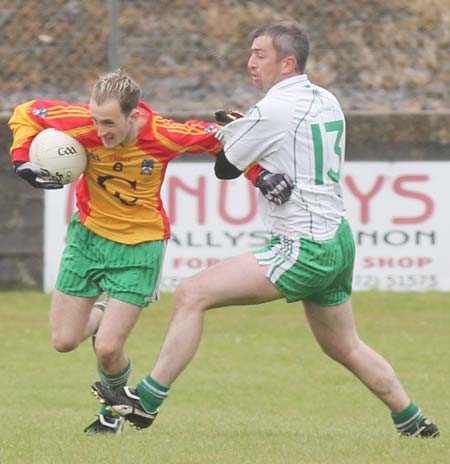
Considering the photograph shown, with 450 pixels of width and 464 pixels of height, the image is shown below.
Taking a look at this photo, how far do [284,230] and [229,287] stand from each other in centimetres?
41

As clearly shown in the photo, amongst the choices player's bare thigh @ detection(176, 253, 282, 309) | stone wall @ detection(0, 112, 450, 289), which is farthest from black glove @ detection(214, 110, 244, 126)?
stone wall @ detection(0, 112, 450, 289)

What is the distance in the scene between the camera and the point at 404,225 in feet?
41.6

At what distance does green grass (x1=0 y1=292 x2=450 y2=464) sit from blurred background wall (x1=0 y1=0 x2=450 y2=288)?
2.26 meters

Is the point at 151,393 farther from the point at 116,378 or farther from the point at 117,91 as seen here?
the point at 117,91

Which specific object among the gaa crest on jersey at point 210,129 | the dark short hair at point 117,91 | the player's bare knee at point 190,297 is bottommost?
the player's bare knee at point 190,297

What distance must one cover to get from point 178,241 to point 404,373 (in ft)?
10.7

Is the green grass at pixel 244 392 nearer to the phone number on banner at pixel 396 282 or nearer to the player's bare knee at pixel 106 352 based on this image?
the phone number on banner at pixel 396 282

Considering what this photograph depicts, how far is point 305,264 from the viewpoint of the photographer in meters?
6.47

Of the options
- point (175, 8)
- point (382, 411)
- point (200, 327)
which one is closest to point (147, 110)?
point (200, 327)

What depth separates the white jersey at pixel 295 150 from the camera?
6.47 metres

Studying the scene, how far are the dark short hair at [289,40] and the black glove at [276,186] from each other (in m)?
0.61

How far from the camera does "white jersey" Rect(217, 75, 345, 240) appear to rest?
647cm

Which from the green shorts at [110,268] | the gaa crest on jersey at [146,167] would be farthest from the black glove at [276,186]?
the green shorts at [110,268]

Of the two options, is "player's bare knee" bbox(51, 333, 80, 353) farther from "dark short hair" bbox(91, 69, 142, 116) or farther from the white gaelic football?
"dark short hair" bbox(91, 69, 142, 116)
